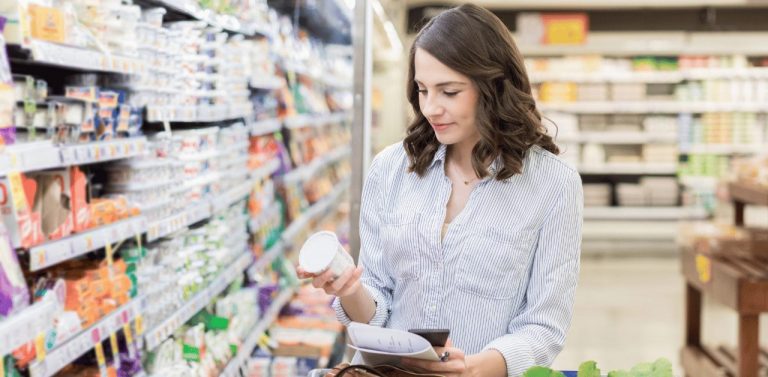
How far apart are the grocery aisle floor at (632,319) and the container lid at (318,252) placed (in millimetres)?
4353

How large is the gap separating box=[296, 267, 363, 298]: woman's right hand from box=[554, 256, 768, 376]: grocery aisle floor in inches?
167

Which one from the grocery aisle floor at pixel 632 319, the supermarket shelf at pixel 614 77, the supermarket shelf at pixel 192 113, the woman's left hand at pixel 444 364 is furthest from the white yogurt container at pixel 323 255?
the supermarket shelf at pixel 614 77

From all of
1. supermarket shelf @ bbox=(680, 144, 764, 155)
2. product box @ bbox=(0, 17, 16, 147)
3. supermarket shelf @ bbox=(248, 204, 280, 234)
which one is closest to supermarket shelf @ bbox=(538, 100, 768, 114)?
supermarket shelf @ bbox=(680, 144, 764, 155)

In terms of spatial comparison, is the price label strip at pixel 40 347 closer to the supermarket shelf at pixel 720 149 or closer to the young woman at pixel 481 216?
the young woman at pixel 481 216

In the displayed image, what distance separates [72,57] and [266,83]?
246 centimetres

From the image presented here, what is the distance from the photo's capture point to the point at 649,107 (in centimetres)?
1176

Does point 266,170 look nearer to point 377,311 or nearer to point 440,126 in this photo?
point 377,311

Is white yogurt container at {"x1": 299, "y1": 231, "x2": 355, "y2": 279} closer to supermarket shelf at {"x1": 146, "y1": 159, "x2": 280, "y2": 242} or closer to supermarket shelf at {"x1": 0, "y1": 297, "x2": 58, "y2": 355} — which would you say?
supermarket shelf at {"x1": 0, "y1": 297, "x2": 58, "y2": 355}

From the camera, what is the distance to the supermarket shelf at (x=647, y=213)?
1166 centimetres

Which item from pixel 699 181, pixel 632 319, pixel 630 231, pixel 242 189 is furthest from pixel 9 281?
pixel 699 181

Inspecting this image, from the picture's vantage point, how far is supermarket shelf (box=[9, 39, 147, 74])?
6.77 feet

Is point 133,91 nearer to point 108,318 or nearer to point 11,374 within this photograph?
point 108,318

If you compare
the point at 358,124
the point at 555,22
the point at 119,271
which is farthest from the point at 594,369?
the point at 555,22

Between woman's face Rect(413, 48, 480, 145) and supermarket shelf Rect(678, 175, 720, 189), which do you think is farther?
supermarket shelf Rect(678, 175, 720, 189)
